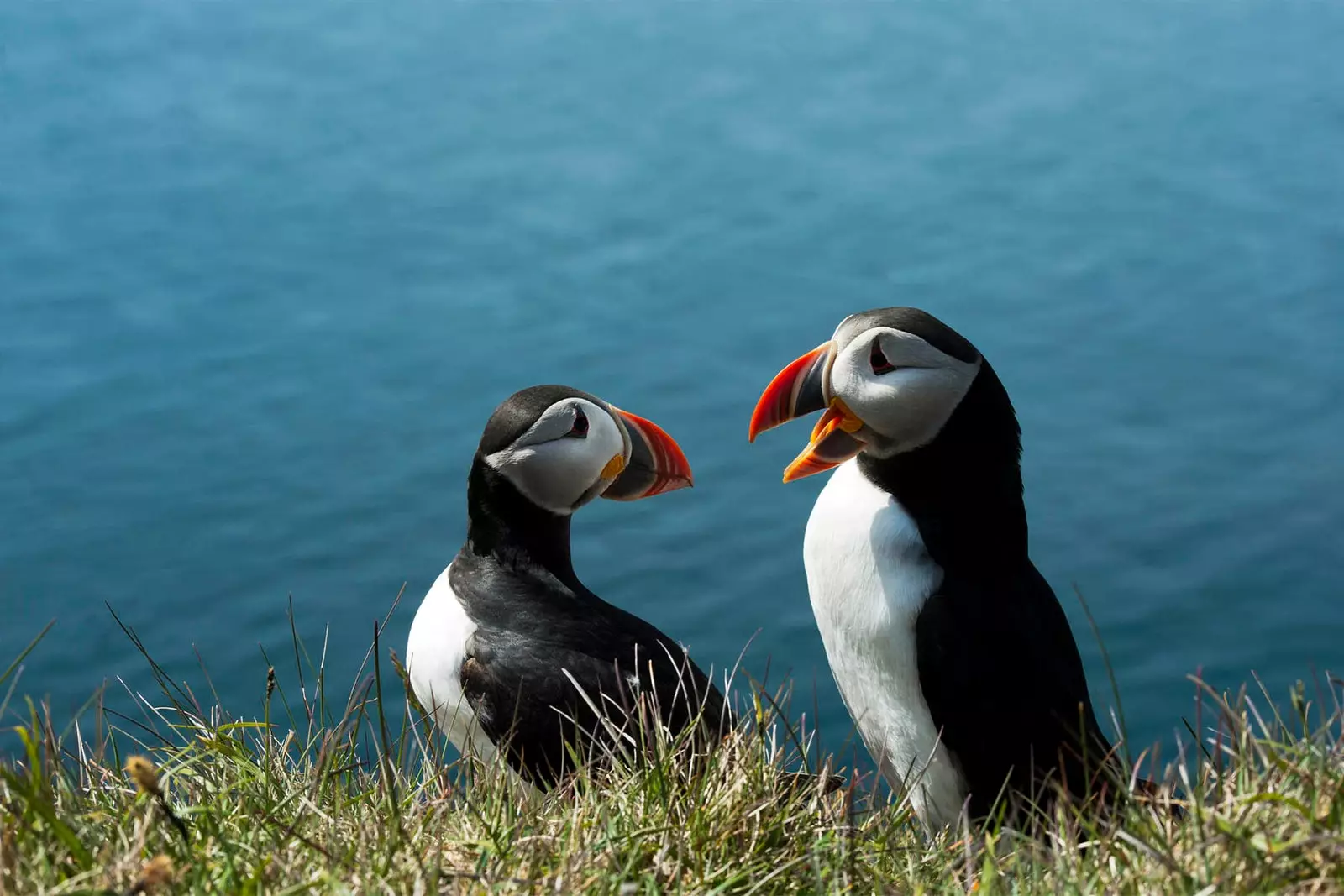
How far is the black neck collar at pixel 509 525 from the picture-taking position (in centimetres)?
380

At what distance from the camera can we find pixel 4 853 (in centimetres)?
229

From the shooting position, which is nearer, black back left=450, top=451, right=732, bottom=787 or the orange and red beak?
black back left=450, top=451, right=732, bottom=787

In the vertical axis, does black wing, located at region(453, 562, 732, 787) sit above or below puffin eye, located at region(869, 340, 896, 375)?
below

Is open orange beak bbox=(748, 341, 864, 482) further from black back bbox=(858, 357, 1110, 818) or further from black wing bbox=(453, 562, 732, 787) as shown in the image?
black wing bbox=(453, 562, 732, 787)

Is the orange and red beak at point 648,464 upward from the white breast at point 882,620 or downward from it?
upward

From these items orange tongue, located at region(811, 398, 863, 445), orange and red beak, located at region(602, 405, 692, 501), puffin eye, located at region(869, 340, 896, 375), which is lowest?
orange and red beak, located at region(602, 405, 692, 501)

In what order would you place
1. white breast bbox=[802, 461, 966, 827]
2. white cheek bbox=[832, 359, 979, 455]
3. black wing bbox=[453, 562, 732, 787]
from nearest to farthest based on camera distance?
white cheek bbox=[832, 359, 979, 455], white breast bbox=[802, 461, 966, 827], black wing bbox=[453, 562, 732, 787]

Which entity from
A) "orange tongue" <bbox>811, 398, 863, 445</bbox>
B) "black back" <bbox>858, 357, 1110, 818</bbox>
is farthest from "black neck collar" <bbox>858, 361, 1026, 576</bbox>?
"orange tongue" <bbox>811, 398, 863, 445</bbox>

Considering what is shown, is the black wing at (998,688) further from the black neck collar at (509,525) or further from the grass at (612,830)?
the black neck collar at (509,525)

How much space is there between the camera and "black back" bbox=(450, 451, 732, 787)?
11.9 ft

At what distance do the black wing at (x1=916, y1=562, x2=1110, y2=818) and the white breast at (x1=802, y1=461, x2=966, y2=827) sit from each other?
4 centimetres

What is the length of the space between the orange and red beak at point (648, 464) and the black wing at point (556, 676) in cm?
32

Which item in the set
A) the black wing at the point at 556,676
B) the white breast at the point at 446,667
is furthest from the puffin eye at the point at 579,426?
the white breast at the point at 446,667

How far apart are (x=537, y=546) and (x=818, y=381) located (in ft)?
2.96
